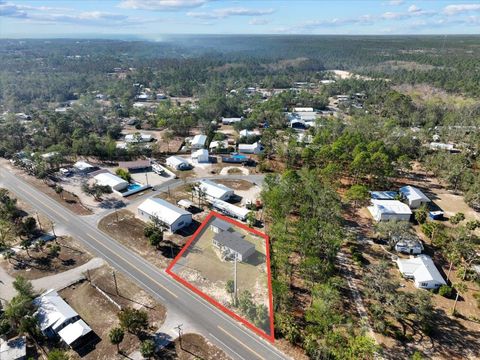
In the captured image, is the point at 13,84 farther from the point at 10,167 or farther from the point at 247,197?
the point at 247,197

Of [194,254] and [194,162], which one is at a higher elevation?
[194,254]

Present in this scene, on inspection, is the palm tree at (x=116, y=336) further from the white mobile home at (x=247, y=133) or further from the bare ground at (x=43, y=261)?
the white mobile home at (x=247, y=133)

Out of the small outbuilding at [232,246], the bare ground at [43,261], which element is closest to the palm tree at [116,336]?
the small outbuilding at [232,246]

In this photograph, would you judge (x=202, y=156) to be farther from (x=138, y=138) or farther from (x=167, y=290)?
(x=167, y=290)

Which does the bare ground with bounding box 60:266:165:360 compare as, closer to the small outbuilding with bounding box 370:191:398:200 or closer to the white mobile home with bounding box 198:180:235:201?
the white mobile home with bounding box 198:180:235:201

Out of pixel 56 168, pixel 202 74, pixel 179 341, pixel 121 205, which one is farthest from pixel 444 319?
pixel 202 74

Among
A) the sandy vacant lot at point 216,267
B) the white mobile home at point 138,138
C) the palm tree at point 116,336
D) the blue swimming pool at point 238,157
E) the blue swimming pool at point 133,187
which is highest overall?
the sandy vacant lot at point 216,267
